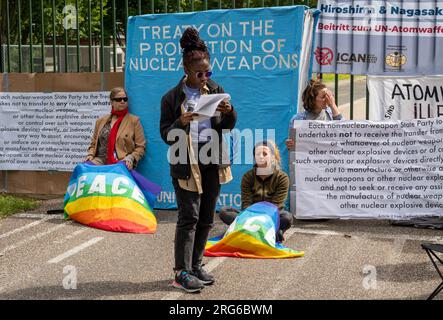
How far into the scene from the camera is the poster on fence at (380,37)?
8.15m

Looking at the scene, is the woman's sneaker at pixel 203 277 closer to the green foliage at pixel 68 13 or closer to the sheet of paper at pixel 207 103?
the sheet of paper at pixel 207 103

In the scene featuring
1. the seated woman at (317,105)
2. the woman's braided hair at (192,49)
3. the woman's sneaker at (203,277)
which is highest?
the woman's braided hair at (192,49)

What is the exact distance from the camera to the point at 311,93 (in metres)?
7.70

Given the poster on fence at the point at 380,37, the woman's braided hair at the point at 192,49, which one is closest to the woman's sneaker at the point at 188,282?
the woman's braided hair at the point at 192,49

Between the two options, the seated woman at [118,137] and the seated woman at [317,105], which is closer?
the seated woman at [317,105]

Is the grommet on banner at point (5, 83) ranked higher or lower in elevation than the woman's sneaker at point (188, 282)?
higher

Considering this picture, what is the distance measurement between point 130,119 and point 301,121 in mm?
2117

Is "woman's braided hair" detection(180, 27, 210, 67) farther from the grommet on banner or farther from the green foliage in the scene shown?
the grommet on banner

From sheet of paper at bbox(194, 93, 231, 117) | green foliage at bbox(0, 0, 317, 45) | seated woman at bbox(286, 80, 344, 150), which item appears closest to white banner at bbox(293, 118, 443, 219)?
seated woman at bbox(286, 80, 344, 150)

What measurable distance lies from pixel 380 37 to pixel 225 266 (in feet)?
12.1

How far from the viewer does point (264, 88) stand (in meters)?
8.16

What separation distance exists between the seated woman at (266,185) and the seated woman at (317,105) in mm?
902

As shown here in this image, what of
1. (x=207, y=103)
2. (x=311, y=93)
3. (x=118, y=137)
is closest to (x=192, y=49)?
(x=207, y=103)

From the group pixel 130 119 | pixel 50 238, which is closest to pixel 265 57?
pixel 130 119
